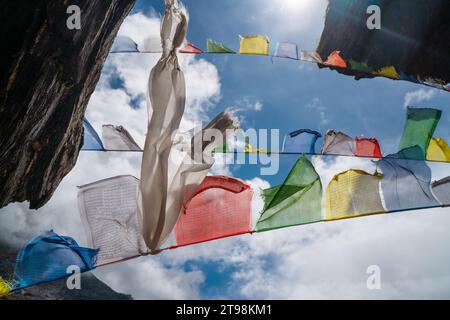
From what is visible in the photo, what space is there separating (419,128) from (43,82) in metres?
6.43

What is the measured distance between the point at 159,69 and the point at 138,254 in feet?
6.69

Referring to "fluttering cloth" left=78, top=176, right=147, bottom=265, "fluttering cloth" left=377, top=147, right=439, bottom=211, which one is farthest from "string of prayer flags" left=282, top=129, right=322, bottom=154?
"fluttering cloth" left=78, top=176, right=147, bottom=265

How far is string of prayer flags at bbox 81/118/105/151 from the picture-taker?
4902 mm

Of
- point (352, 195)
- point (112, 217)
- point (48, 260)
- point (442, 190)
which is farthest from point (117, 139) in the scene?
point (442, 190)

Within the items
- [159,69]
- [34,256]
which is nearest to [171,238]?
[34,256]

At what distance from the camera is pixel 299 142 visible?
4977 millimetres

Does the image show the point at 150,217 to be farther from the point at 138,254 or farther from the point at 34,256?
the point at 34,256

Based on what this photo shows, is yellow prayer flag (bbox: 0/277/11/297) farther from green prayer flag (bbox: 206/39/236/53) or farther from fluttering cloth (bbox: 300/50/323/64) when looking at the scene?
fluttering cloth (bbox: 300/50/323/64)

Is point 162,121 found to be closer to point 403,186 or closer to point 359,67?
point 403,186

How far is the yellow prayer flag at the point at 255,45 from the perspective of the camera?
16.8 feet

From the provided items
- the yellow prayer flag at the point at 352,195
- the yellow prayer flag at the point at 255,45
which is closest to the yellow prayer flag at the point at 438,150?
the yellow prayer flag at the point at 352,195

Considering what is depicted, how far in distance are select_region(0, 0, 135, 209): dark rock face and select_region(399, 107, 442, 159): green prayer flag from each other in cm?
596

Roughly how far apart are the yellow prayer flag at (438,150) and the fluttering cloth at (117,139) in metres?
4.45

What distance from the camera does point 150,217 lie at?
3.06m
